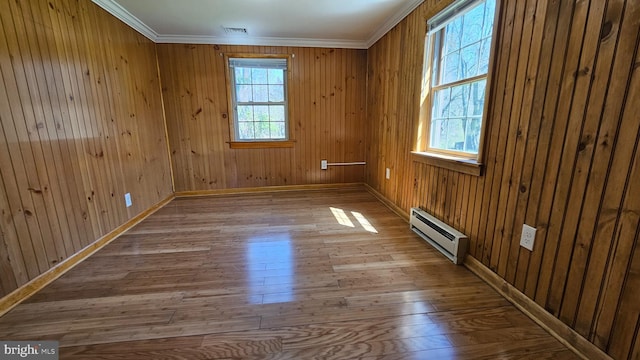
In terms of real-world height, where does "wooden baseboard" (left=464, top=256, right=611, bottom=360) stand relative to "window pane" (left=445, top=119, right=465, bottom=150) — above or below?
below

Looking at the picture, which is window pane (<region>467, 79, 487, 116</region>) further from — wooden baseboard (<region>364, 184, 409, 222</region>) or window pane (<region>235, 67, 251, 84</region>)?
window pane (<region>235, 67, 251, 84</region>)

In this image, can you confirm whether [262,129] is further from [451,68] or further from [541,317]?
[541,317]

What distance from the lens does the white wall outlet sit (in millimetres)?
1440

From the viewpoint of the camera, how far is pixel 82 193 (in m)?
2.12

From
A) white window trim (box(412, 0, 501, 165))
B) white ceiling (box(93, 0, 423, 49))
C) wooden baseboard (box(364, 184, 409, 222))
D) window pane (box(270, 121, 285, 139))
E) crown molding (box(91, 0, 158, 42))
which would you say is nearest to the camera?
white window trim (box(412, 0, 501, 165))

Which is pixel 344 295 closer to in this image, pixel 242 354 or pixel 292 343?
pixel 292 343

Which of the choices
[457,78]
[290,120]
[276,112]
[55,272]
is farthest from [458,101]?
[55,272]

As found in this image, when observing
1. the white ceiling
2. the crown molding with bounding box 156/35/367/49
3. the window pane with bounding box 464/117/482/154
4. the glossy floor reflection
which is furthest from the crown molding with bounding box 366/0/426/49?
the glossy floor reflection

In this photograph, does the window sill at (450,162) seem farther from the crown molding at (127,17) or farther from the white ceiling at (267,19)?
the crown molding at (127,17)

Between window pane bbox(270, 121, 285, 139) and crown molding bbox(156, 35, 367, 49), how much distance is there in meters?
1.12

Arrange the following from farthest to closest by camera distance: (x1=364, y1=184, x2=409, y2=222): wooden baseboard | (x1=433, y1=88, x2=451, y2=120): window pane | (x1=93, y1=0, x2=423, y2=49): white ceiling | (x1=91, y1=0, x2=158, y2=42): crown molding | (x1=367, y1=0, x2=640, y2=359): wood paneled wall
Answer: (x1=364, y1=184, x2=409, y2=222): wooden baseboard < (x1=93, y1=0, x2=423, y2=49): white ceiling < (x1=91, y1=0, x2=158, y2=42): crown molding < (x1=433, y1=88, x2=451, y2=120): window pane < (x1=367, y1=0, x2=640, y2=359): wood paneled wall

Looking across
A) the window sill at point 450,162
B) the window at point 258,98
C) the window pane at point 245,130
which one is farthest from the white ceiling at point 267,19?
the window sill at point 450,162

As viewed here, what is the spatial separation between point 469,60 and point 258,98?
2.80 m

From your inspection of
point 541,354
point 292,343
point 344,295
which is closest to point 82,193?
point 292,343
